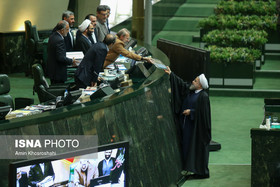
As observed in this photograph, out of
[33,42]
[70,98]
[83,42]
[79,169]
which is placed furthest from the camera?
[33,42]

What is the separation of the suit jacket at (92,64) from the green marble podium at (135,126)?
3.36 feet

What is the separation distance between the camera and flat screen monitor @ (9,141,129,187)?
454 cm

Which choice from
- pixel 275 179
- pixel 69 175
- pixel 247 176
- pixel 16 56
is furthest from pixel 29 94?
pixel 69 175

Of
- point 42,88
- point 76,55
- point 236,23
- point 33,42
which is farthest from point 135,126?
point 236,23

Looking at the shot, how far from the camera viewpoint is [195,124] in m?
9.10

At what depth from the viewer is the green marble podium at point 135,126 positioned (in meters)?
5.71

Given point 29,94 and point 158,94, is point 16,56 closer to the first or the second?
point 29,94

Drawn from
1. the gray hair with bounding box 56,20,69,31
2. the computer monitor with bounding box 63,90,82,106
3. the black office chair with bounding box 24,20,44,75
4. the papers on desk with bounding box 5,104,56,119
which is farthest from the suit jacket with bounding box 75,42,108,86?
the black office chair with bounding box 24,20,44,75

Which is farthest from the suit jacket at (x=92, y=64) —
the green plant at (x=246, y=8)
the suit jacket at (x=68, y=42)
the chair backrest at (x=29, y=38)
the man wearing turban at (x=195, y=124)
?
the green plant at (x=246, y=8)

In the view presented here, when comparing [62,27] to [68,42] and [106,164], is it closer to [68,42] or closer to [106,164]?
[68,42]

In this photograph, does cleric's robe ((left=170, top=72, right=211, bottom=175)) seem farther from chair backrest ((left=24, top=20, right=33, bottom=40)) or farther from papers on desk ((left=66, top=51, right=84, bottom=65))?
chair backrest ((left=24, top=20, right=33, bottom=40))

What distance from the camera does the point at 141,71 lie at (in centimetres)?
931

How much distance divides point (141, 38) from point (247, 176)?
27.4 ft

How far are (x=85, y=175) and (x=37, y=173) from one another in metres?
0.48
